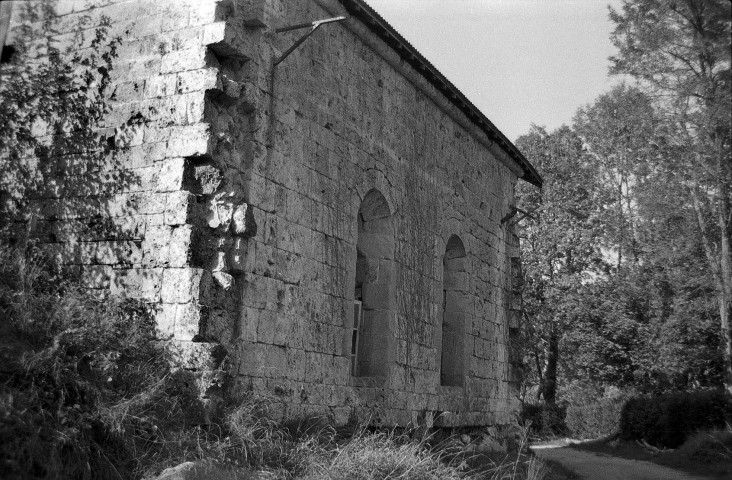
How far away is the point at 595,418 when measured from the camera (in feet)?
81.1

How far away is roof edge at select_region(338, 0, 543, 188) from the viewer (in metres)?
10.3

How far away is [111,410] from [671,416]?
50.2ft

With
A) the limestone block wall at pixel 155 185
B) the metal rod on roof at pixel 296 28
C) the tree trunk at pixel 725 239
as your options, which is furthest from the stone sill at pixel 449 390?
the metal rod on roof at pixel 296 28

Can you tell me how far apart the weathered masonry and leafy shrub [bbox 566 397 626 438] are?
12965 millimetres

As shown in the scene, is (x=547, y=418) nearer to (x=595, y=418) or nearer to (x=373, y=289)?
(x=595, y=418)

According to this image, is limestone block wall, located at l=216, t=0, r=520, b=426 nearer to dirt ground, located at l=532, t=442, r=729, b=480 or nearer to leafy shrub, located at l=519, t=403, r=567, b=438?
dirt ground, located at l=532, t=442, r=729, b=480

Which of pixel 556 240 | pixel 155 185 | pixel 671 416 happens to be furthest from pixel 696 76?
pixel 556 240

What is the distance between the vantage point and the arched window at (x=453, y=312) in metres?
13.4

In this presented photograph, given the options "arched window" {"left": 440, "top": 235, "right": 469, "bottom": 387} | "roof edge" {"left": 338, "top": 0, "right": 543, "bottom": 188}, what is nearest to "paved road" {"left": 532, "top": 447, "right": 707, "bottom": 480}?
"arched window" {"left": 440, "top": 235, "right": 469, "bottom": 387}

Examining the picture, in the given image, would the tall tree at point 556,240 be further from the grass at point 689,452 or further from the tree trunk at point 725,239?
the tree trunk at point 725,239

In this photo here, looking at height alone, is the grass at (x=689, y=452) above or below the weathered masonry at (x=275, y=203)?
below

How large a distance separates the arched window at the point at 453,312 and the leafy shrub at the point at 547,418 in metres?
14.6

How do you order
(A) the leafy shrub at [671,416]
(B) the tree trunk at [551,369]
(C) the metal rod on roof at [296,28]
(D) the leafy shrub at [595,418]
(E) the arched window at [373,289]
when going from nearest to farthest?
1. (C) the metal rod on roof at [296,28]
2. (E) the arched window at [373,289]
3. (A) the leafy shrub at [671,416]
4. (D) the leafy shrub at [595,418]
5. (B) the tree trunk at [551,369]

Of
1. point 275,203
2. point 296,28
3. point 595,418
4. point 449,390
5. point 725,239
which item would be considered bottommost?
point 595,418
